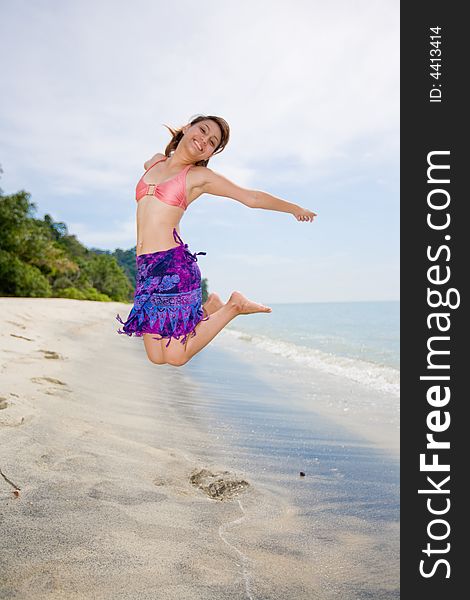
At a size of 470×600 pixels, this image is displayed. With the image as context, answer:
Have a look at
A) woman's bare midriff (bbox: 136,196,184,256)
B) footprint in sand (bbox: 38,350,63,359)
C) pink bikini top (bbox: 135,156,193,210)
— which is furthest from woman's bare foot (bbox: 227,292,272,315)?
footprint in sand (bbox: 38,350,63,359)

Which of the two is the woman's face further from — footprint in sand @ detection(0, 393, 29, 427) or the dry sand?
footprint in sand @ detection(0, 393, 29, 427)

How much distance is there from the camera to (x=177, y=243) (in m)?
3.28

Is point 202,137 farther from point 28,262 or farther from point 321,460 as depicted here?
point 28,262

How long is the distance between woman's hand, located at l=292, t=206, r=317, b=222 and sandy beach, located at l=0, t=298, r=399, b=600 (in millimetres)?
1907

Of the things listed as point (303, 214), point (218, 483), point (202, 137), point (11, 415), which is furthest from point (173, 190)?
point (11, 415)

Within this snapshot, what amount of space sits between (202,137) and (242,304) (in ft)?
3.37

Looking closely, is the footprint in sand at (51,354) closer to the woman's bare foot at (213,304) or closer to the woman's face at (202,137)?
the woman's bare foot at (213,304)

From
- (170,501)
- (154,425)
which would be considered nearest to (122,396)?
(154,425)

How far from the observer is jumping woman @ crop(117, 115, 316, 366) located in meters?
3.17

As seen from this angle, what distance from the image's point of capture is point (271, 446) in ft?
18.0

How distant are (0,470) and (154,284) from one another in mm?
1513

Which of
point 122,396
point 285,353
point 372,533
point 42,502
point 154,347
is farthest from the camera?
point 285,353

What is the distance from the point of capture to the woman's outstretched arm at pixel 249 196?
3131mm

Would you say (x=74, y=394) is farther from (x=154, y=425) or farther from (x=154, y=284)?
(x=154, y=284)
